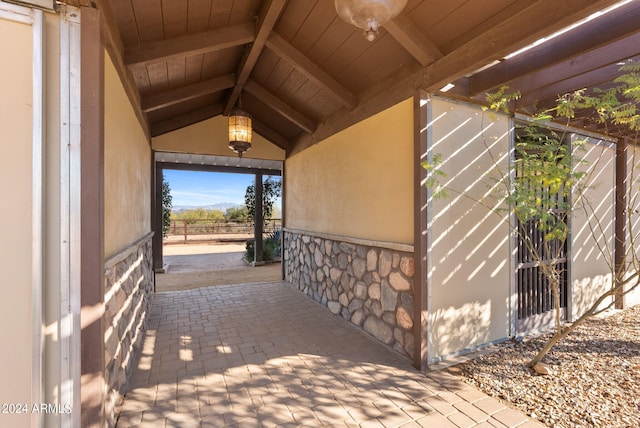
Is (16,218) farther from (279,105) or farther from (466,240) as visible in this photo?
(279,105)

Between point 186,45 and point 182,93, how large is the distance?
1.21 metres

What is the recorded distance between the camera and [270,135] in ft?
18.7

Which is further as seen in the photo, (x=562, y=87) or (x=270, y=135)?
(x=270, y=135)

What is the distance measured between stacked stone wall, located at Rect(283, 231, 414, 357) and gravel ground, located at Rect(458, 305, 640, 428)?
0.69 metres

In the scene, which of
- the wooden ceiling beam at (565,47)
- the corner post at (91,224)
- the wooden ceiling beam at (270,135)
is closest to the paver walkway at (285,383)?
the corner post at (91,224)

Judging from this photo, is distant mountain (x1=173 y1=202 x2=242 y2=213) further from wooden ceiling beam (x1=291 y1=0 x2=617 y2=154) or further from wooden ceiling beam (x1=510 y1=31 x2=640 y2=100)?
wooden ceiling beam (x1=510 y1=31 x2=640 y2=100)

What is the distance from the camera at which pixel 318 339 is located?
3.30 m

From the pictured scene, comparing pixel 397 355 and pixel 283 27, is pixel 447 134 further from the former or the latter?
pixel 397 355

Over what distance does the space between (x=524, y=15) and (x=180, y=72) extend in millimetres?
3434

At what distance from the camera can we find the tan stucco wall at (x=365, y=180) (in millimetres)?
2875

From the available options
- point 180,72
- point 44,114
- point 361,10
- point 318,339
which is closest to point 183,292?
point 318,339

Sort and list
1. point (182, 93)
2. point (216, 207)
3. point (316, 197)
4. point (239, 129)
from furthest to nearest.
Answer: point (216, 207)
point (316, 197)
point (239, 129)
point (182, 93)

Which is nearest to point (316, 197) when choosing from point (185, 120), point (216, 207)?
point (185, 120)

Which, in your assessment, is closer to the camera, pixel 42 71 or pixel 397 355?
pixel 42 71
